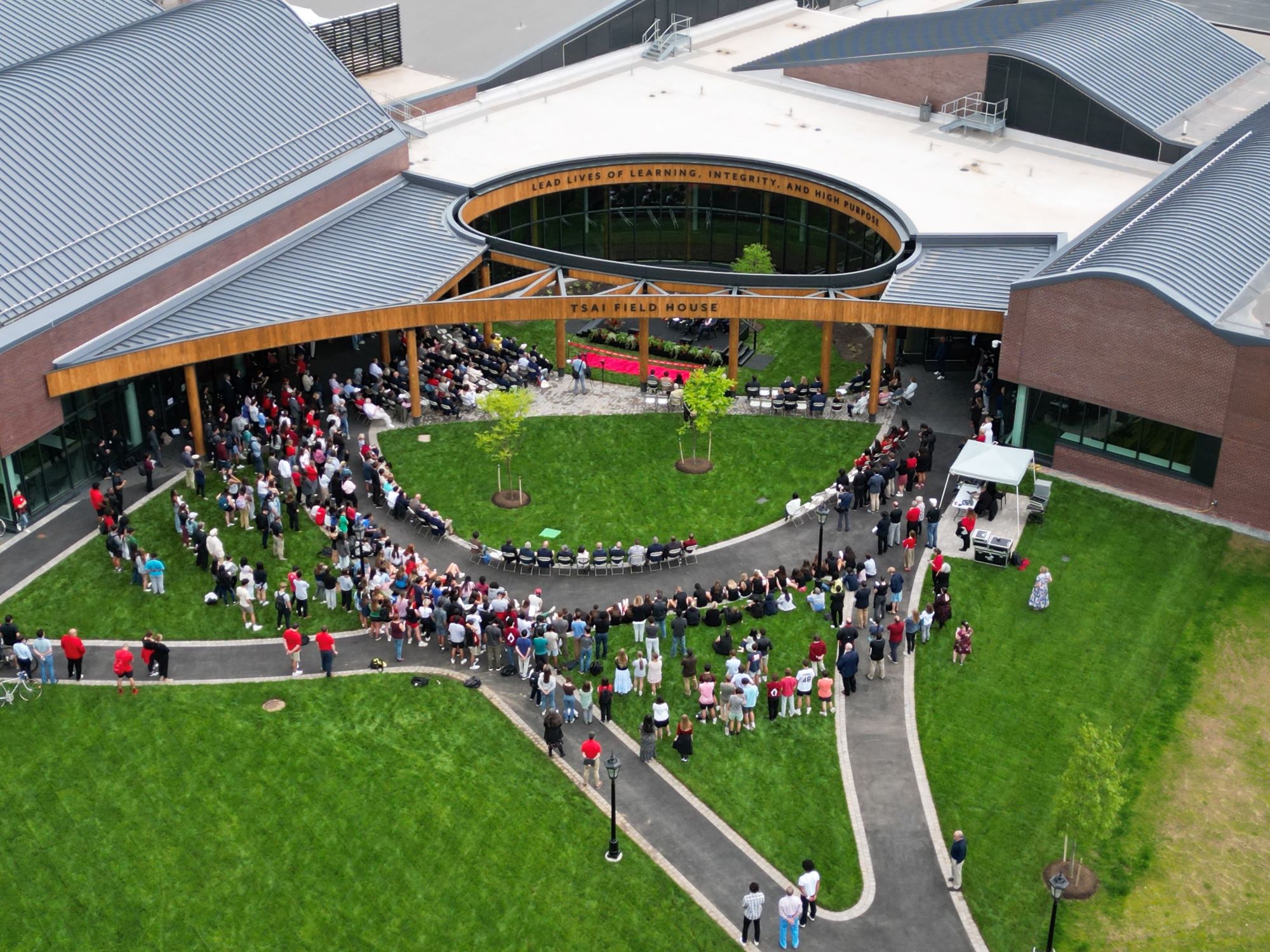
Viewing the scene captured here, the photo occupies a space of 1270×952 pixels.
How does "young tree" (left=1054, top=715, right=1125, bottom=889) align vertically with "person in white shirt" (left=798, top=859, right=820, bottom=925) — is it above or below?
above

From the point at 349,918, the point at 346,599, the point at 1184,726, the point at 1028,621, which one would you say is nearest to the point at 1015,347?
the point at 1028,621

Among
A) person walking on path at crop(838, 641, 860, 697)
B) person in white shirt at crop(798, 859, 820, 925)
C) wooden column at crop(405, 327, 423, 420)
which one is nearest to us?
person in white shirt at crop(798, 859, 820, 925)

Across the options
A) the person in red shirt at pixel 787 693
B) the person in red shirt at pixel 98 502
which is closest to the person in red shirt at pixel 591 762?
the person in red shirt at pixel 787 693

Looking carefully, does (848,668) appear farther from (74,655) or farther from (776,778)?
(74,655)

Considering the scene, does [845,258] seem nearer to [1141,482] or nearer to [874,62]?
[874,62]

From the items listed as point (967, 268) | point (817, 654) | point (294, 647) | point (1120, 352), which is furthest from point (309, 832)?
point (967, 268)

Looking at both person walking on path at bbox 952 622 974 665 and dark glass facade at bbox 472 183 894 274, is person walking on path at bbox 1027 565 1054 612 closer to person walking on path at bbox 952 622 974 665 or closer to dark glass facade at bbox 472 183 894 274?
person walking on path at bbox 952 622 974 665

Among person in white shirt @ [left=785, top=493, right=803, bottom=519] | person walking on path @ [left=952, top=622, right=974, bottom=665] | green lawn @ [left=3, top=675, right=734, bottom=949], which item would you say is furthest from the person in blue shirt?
person walking on path @ [left=952, top=622, right=974, bottom=665]

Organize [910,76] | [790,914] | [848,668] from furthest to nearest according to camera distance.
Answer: [910,76], [848,668], [790,914]
